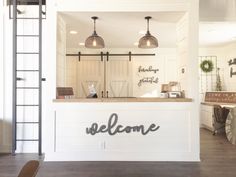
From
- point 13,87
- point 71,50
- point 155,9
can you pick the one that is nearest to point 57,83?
point 13,87

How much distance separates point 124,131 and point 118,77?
389cm

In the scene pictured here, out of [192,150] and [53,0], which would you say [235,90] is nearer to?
[192,150]

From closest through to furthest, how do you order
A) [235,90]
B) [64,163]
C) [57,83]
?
[64,163] < [57,83] < [235,90]

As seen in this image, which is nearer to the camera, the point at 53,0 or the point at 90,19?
the point at 53,0

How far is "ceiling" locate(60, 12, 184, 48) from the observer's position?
4.17m

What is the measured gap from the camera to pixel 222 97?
22.9 feet

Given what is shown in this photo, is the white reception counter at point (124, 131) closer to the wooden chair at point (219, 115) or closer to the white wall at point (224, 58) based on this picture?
the wooden chair at point (219, 115)

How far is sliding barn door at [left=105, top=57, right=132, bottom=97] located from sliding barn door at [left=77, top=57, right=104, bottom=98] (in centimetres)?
23

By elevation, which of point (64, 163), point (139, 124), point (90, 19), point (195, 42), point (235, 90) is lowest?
point (64, 163)

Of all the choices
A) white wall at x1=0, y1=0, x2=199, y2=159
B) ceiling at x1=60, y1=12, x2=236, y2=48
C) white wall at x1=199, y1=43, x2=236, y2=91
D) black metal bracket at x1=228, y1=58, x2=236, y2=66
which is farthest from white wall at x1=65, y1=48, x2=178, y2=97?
white wall at x1=0, y1=0, x2=199, y2=159

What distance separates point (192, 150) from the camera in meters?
3.96

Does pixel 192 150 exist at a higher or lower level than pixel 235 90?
lower

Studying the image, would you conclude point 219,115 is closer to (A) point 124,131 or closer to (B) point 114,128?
(A) point 124,131

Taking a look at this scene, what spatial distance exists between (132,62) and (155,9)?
3.78 m
